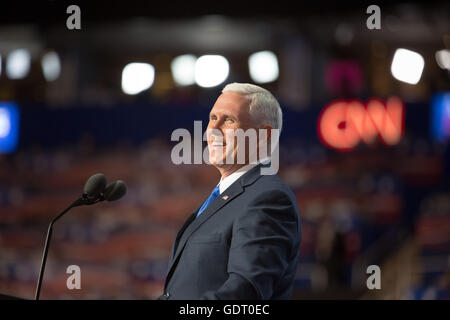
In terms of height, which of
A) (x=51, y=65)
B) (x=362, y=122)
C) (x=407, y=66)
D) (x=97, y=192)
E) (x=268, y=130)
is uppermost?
(x=51, y=65)

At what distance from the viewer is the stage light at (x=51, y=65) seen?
37.9 ft

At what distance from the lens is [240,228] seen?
1.80 metres

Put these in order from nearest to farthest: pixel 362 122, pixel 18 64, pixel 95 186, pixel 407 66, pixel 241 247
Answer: pixel 241 247, pixel 95 186, pixel 362 122, pixel 407 66, pixel 18 64

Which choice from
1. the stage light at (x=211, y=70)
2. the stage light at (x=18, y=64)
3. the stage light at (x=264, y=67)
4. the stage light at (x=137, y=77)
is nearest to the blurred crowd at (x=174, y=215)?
the stage light at (x=211, y=70)

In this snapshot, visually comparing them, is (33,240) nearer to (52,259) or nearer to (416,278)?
(52,259)

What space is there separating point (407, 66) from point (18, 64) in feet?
23.1

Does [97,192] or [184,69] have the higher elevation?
[184,69]

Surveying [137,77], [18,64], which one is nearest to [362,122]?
[137,77]

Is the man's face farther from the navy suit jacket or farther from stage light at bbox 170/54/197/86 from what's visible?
stage light at bbox 170/54/197/86

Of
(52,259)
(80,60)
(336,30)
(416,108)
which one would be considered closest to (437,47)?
(336,30)

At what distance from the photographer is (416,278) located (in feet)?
28.0

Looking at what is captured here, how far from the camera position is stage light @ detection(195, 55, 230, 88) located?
10.7 m

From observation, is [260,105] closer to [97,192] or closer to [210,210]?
[210,210]

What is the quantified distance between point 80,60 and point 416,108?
18.7 ft
